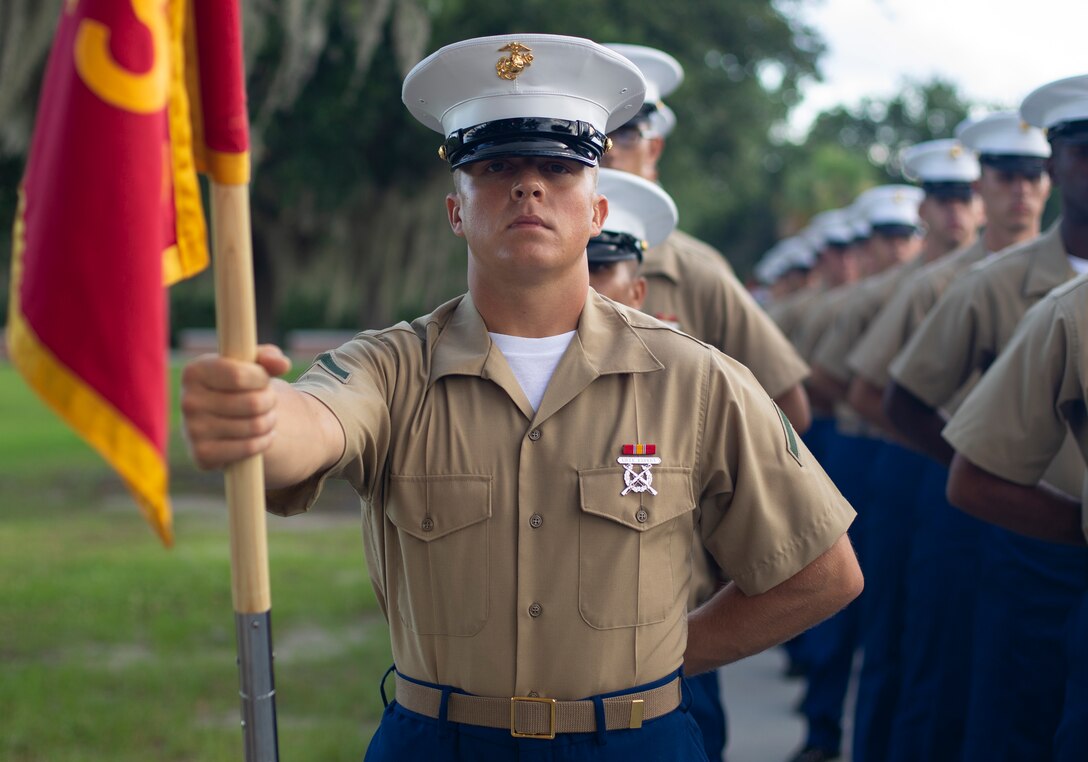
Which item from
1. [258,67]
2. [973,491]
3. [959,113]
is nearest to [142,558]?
[258,67]

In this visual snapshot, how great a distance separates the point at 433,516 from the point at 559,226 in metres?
0.57

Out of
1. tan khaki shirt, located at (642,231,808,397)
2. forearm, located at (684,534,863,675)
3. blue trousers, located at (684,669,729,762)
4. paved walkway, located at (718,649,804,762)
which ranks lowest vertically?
paved walkway, located at (718,649,804,762)

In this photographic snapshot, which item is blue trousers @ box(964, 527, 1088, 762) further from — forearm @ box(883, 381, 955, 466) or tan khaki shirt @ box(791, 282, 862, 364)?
tan khaki shirt @ box(791, 282, 862, 364)

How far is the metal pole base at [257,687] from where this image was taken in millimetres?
2127

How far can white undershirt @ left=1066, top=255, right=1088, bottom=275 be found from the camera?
4.55m

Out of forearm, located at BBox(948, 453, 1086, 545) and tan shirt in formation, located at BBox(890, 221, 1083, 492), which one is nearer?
forearm, located at BBox(948, 453, 1086, 545)

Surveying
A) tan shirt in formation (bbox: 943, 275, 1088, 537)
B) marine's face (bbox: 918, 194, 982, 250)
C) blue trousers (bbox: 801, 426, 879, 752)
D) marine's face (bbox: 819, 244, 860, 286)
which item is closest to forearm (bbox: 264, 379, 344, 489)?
tan shirt in formation (bbox: 943, 275, 1088, 537)

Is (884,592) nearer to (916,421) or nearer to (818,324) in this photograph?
(916,421)

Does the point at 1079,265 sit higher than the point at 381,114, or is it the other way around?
the point at 381,114

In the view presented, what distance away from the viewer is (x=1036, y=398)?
3.60 metres

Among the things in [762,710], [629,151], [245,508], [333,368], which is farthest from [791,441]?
[762,710]

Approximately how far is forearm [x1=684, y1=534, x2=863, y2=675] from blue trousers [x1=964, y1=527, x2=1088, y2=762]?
1.57m

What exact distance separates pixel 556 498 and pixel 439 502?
209 millimetres

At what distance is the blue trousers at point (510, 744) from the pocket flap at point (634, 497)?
1.03 feet
